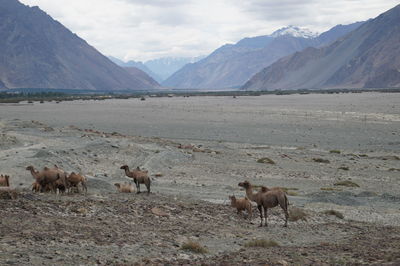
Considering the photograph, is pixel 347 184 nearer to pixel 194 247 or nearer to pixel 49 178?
pixel 49 178

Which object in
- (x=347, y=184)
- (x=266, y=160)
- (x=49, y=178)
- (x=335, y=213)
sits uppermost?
(x=49, y=178)

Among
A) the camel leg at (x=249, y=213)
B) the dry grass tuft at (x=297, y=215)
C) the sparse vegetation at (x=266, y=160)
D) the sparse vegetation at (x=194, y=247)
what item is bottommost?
the sparse vegetation at (x=266, y=160)

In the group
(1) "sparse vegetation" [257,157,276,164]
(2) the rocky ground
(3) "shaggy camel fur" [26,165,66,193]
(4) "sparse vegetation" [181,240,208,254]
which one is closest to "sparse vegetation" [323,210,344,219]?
(2) the rocky ground

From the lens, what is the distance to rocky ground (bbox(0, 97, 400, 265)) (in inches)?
447

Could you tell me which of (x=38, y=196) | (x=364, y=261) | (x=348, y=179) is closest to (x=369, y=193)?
(x=348, y=179)

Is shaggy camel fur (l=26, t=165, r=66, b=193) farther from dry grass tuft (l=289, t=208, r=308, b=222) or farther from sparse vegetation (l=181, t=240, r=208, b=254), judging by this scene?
dry grass tuft (l=289, t=208, r=308, b=222)

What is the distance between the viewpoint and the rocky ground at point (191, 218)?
447 inches

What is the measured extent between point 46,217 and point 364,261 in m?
7.81

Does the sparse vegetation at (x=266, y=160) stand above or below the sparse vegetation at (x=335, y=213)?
below

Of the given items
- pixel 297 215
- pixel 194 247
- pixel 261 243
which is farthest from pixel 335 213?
pixel 194 247

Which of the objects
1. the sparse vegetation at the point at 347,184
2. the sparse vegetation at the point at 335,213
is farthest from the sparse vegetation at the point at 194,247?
the sparse vegetation at the point at 347,184

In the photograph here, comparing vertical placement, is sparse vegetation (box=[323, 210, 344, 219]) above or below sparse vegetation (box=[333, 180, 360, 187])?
above

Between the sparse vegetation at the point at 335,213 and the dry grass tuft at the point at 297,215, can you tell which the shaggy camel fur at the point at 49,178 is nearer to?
the dry grass tuft at the point at 297,215

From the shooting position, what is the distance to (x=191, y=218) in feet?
51.4
